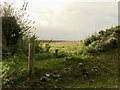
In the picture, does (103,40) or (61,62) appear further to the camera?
(103,40)

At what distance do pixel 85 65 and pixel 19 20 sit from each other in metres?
4.34

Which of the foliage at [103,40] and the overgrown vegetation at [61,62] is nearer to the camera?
the overgrown vegetation at [61,62]

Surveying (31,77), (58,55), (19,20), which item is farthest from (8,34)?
(31,77)

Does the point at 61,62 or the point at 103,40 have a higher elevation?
the point at 103,40

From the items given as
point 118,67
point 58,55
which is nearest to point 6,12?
point 58,55

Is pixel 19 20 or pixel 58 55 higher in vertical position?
pixel 19 20

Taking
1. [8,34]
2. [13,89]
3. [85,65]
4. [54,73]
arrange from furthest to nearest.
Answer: [8,34] → [85,65] → [54,73] → [13,89]

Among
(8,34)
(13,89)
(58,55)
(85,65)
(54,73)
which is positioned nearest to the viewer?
(13,89)

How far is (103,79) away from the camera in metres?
11.7

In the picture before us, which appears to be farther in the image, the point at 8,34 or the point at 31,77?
the point at 8,34

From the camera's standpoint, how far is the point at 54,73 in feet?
37.9

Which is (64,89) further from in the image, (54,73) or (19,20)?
(19,20)

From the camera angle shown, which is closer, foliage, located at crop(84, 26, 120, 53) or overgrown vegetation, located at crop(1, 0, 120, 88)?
overgrown vegetation, located at crop(1, 0, 120, 88)

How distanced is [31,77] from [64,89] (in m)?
1.05
